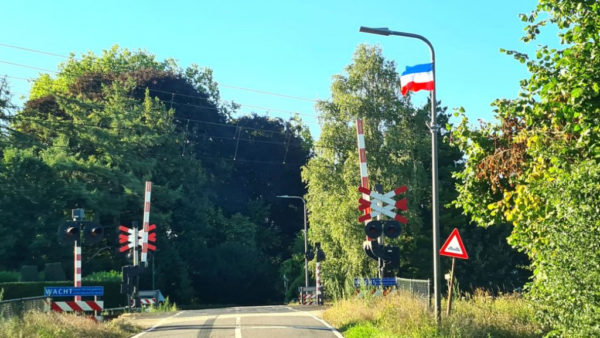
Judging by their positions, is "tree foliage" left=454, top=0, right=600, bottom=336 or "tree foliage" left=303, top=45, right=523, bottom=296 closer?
"tree foliage" left=454, top=0, right=600, bottom=336

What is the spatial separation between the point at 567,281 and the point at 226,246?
155ft

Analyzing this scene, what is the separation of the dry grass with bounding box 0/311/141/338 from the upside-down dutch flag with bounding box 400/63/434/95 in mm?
9530

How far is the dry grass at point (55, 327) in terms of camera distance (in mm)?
14750

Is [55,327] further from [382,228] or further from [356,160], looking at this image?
[356,160]

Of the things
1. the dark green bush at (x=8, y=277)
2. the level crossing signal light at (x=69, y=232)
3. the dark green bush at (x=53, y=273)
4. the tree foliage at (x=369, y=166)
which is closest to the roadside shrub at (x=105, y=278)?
the dark green bush at (x=53, y=273)

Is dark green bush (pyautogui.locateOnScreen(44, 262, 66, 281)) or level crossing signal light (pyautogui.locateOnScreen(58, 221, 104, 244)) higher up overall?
level crossing signal light (pyautogui.locateOnScreen(58, 221, 104, 244))

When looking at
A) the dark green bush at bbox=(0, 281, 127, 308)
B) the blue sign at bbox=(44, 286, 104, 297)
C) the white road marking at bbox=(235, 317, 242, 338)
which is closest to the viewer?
the white road marking at bbox=(235, 317, 242, 338)

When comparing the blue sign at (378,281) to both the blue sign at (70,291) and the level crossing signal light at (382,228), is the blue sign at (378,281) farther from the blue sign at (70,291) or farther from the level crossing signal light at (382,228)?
the blue sign at (70,291)

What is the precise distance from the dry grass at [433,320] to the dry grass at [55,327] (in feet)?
19.4

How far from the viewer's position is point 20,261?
44.5 m

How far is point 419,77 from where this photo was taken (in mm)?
17188

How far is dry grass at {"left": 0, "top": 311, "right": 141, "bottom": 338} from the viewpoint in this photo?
14750mm

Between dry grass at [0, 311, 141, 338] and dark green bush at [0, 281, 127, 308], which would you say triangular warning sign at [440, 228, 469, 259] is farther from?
dark green bush at [0, 281, 127, 308]

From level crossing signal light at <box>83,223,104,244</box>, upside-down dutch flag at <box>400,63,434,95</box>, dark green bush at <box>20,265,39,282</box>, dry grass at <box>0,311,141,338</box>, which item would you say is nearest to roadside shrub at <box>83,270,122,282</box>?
dark green bush at <box>20,265,39,282</box>
